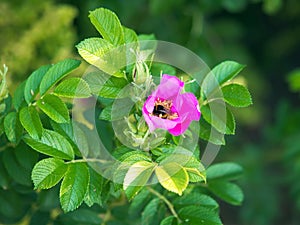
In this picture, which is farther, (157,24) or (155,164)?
(157,24)

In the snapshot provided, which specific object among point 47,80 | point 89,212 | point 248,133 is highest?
point 47,80

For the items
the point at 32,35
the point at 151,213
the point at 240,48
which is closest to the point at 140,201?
the point at 151,213

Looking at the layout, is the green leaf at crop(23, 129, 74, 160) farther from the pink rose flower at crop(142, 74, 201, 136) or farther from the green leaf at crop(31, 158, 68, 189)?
the pink rose flower at crop(142, 74, 201, 136)

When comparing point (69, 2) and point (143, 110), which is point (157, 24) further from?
point (143, 110)

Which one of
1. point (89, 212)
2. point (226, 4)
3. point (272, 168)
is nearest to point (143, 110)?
point (89, 212)

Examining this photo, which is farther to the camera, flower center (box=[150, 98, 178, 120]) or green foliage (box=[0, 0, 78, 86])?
green foliage (box=[0, 0, 78, 86])

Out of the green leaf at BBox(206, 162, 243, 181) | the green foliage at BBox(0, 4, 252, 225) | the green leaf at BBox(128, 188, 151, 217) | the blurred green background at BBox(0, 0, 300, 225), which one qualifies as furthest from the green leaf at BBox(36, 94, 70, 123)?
the blurred green background at BBox(0, 0, 300, 225)
